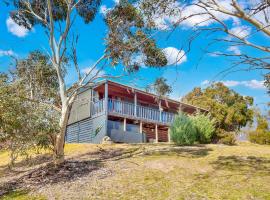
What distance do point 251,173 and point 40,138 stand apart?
25.4 ft

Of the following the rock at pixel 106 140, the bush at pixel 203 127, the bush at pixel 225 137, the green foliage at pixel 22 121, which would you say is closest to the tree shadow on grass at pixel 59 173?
the green foliage at pixel 22 121

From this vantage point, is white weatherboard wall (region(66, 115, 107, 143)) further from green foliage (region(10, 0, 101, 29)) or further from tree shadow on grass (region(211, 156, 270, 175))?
tree shadow on grass (region(211, 156, 270, 175))

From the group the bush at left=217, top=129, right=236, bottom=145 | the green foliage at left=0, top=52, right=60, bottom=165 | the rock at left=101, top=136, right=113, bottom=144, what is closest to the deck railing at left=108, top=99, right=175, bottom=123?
the rock at left=101, top=136, right=113, bottom=144

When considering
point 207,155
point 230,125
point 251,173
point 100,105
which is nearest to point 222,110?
point 230,125

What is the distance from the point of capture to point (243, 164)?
42.8 feet

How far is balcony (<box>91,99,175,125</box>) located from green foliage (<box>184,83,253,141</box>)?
6139mm

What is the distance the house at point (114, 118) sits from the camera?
24.0 meters

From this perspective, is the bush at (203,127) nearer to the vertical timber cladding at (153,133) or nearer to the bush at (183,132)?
the bush at (183,132)

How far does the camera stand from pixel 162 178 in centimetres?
1093

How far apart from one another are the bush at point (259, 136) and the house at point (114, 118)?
8316mm

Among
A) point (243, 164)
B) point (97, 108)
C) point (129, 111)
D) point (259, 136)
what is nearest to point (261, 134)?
point (259, 136)

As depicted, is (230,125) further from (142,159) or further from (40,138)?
(40,138)

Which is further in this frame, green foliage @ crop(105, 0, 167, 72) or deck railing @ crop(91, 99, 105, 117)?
deck railing @ crop(91, 99, 105, 117)

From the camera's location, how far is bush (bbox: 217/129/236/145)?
29.6 meters
